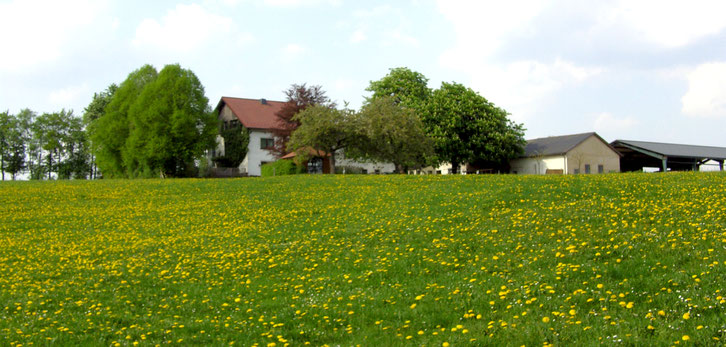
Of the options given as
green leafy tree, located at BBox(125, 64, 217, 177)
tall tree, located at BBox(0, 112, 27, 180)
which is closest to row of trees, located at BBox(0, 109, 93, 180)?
tall tree, located at BBox(0, 112, 27, 180)

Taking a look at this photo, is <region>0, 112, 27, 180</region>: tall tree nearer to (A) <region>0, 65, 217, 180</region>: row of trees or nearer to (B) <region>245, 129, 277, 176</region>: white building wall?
(A) <region>0, 65, 217, 180</region>: row of trees

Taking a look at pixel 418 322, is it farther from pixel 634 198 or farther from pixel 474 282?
pixel 634 198

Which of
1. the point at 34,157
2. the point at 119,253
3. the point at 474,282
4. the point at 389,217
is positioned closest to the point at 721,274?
the point at 474,282

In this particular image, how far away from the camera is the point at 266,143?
7156 centimetres

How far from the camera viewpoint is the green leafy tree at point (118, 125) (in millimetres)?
64625

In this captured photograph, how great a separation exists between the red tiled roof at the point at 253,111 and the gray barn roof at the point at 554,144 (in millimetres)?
33288

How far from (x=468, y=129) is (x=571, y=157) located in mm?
14169

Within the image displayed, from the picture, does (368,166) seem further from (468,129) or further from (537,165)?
(537,165)

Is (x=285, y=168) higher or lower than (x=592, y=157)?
lower

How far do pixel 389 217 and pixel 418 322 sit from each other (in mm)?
11374

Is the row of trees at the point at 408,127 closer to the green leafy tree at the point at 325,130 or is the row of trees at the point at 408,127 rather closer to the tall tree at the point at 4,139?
the green leafy tree at the point at 325,130

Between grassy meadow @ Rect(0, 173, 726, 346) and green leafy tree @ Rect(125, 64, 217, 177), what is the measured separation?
36297 mm

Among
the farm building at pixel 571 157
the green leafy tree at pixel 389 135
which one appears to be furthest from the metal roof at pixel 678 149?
the green leafy tree at pixel 389 135

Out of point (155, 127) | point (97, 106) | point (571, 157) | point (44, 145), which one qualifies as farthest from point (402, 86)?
point (44, 145)
